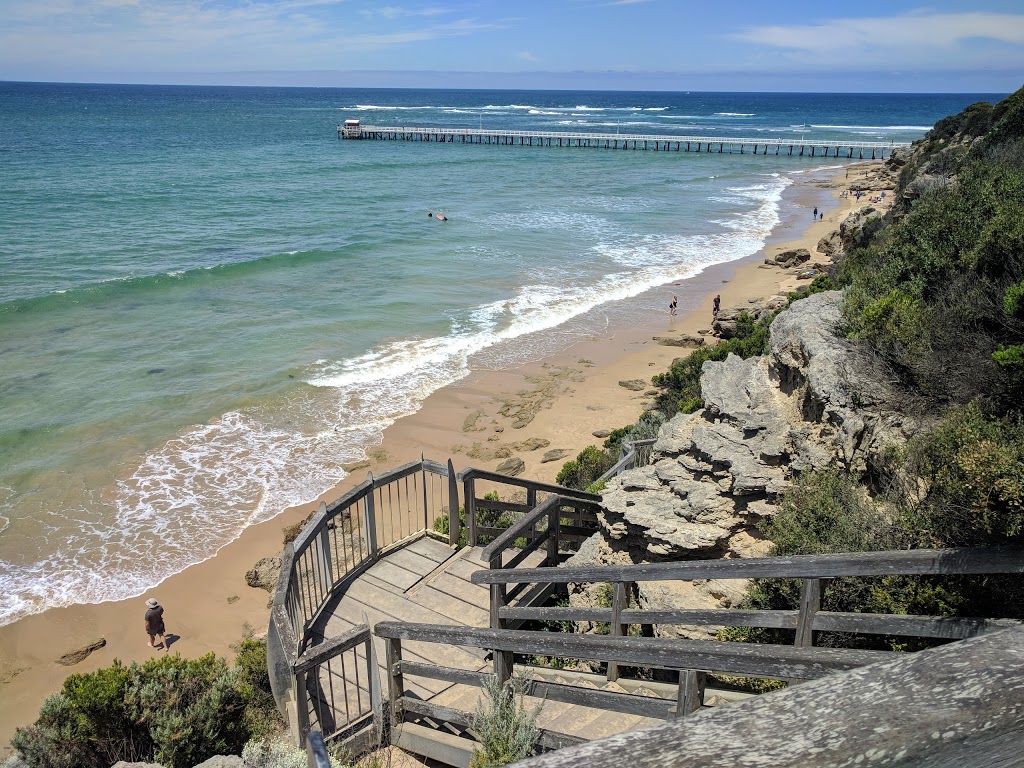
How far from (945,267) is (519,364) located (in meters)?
13.7

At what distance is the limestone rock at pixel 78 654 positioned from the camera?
428 inches

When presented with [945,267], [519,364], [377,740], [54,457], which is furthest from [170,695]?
[519,364]

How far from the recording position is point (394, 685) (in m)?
5.58

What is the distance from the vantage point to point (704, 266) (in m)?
33.2

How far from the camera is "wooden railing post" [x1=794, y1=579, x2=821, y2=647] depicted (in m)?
3.92

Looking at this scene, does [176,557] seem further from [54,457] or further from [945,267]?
[945,267]

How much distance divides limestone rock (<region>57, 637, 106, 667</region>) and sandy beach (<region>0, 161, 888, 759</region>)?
2.7 inches

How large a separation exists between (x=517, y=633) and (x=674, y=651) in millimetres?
1106

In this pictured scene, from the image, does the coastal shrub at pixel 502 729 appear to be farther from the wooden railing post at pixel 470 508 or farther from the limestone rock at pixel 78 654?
the limestone rock at pixel 78 654

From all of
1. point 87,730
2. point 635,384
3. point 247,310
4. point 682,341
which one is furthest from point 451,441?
point 247,310

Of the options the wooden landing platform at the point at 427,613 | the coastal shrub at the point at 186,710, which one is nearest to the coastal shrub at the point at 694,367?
the wooden landing platform at the point at 427,613

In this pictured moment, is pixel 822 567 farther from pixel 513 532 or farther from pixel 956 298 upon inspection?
pixel 956 298

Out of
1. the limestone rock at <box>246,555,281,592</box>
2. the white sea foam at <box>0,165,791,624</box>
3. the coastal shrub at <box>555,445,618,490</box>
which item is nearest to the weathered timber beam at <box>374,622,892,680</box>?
the limestone rock at <box>246,555,281,592</box>

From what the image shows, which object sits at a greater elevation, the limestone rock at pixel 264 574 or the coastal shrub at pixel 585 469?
the coastal shrub at pixel 585 469
